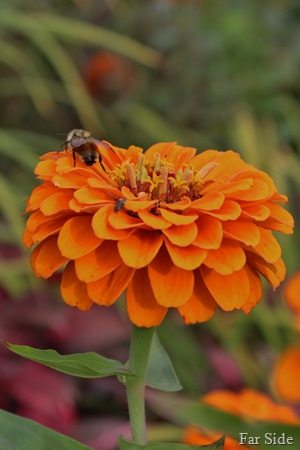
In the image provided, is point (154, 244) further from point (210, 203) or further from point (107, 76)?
point (107, 76)

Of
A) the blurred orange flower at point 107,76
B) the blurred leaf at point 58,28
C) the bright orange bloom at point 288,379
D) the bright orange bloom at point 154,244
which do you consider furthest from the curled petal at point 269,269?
the blurred orange flower at point 107,76

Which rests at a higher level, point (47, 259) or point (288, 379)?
point (288, 379)

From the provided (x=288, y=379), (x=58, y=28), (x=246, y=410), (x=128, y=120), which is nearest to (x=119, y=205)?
(x=246, y=410)

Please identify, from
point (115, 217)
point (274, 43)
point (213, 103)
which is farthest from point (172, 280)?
point (274, 43)

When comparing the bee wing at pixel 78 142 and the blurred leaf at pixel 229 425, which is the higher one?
the bee wing at pixel 78 142

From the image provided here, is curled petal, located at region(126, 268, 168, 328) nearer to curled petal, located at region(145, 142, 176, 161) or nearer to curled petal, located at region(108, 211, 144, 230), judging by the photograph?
curled petal, located at region(108, 211, 144, 230)

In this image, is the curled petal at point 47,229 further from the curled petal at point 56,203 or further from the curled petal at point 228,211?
the curled petal at point 228,211

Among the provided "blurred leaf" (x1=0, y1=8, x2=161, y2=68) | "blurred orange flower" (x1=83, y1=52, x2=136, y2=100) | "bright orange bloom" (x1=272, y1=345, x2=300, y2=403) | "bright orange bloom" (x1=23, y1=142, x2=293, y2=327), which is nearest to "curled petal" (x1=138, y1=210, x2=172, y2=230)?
"bright orange bloom" (x1=23, y1=142, x2=293, y2=327)
